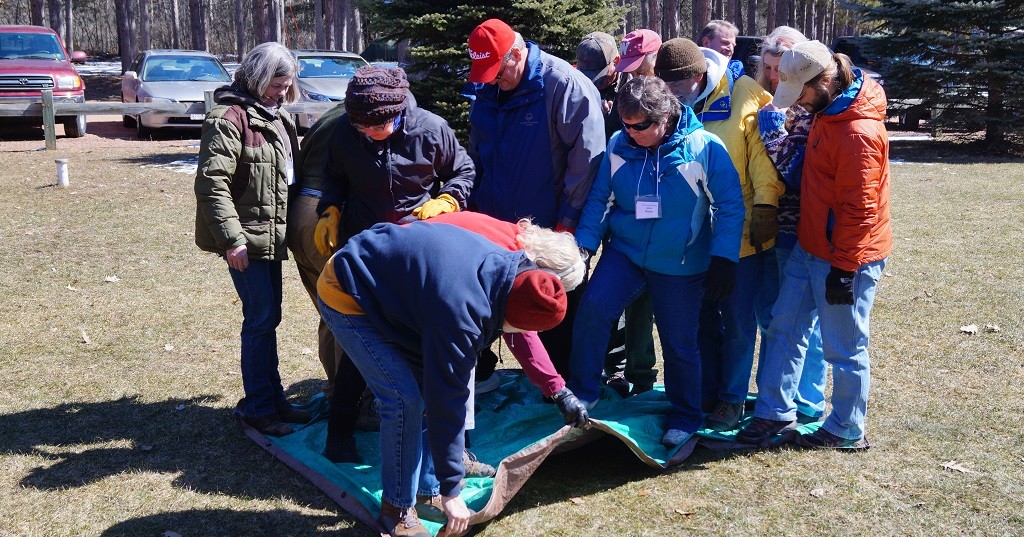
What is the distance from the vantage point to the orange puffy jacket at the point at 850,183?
146 inches

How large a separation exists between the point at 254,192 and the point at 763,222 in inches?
92.3

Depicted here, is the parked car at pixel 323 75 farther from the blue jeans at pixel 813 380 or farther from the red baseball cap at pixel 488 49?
the blue jeans at pixel 813 380

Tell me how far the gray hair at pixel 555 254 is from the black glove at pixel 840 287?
1.42 metres

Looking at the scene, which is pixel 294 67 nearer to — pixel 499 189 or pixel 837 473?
pixel 499 189

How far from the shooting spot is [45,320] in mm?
6137

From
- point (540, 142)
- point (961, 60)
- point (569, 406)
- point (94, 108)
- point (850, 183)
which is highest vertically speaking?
point (961, 60)

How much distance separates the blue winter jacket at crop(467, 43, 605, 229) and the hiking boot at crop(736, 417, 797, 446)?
127 cm

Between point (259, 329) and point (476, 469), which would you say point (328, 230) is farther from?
point (476, 469)

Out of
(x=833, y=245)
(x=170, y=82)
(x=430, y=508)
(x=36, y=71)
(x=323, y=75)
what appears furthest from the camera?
(x=323, y=75)

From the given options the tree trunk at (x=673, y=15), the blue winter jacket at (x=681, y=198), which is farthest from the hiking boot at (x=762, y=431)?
the tree trunk at (x=673, y=15)

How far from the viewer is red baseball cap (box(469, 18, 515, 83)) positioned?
3990mm

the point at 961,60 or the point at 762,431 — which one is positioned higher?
the point at 961,60

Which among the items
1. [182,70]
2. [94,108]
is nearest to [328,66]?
[182,70]

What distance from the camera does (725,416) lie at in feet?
14.3
